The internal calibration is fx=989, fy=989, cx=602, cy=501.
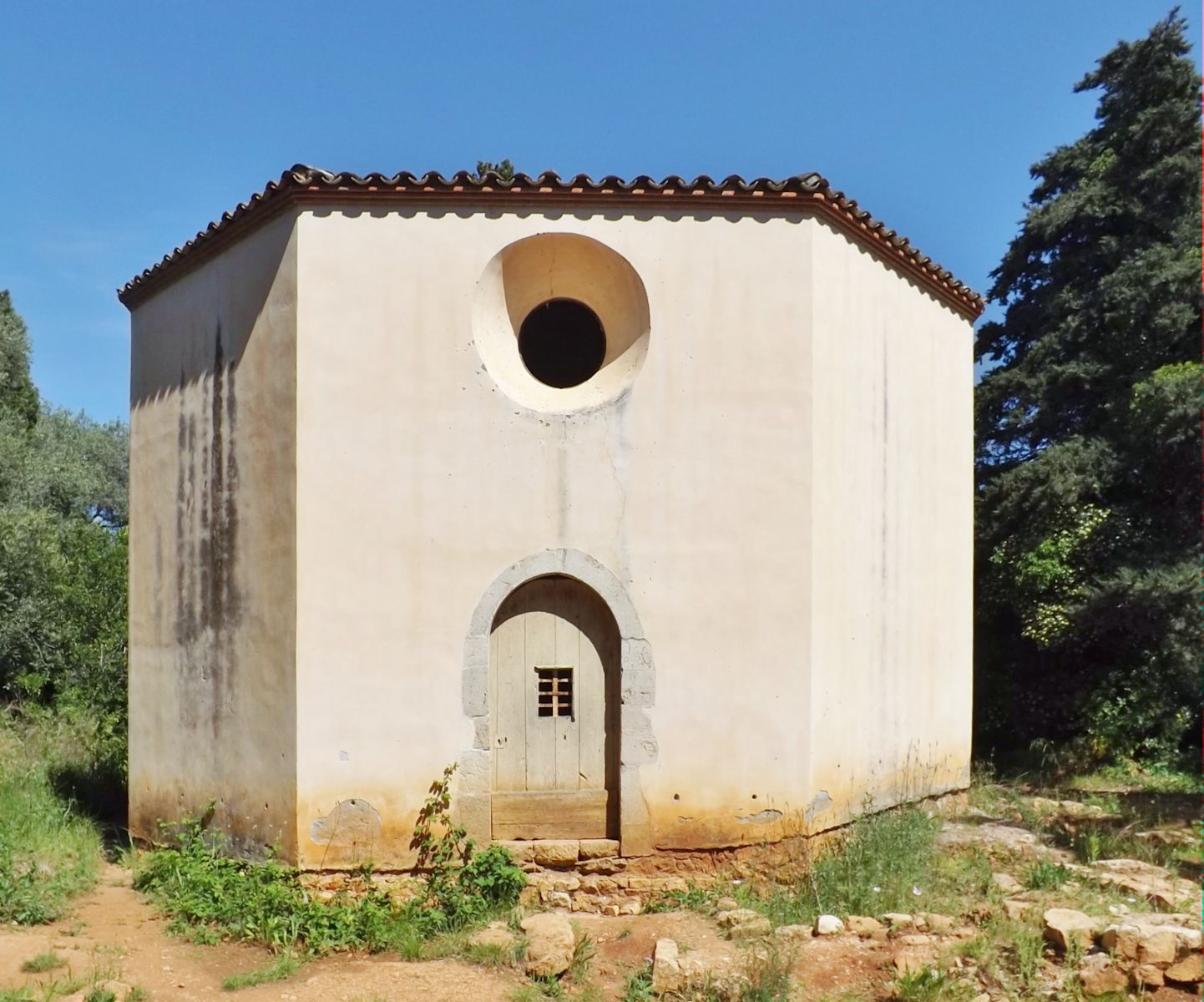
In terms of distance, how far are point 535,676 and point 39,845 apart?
4552 mm

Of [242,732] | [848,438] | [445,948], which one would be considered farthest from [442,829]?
[848,438]

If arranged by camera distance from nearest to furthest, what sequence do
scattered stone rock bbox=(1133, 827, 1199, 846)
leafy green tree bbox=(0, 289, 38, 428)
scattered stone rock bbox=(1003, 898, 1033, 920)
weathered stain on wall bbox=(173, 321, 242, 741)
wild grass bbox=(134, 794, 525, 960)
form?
scattered stone rock bbox=(1003, 898, 1033, 920)
wild grass bbox=(134, 794, 525, 960)
weathered stain on wall bbox=(173, 321, 242, 741)
scattered stone rock bbox=(1133, 827, 1199, 846)
leafy green tree bbox=(0, 289, 38, 428)

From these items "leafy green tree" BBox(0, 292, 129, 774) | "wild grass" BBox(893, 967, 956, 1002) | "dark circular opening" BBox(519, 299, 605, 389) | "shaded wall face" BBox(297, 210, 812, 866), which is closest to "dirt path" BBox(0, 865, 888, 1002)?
"wild grass" BBox(893, 967, 956, 1002)

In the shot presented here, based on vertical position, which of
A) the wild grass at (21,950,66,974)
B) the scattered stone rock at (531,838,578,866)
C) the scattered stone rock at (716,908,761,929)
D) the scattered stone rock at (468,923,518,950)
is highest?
the scattered stone rock at (531,838,578,866)

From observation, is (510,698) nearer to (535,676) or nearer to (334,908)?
(535,676)

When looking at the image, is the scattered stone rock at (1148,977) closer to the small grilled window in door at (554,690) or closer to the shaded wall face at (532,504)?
the shaded wall face at (532,504)

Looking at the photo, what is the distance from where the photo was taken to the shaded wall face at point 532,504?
23.3ft

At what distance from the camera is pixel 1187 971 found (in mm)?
5535

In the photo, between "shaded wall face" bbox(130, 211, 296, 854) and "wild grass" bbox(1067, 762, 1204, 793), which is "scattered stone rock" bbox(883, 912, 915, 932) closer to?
"shaded wall face" bbox(130, 211, 296, 854)

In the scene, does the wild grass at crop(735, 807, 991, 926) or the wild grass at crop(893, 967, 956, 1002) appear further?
the wild grass at crop(735, 807, 991, 926)

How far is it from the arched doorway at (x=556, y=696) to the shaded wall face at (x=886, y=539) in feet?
4.99

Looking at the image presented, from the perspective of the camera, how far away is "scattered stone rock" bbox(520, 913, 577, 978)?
595 centimetres

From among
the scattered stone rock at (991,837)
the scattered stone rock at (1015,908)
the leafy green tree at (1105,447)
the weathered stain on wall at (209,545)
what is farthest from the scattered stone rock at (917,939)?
the leafy green tree at (1105,447)

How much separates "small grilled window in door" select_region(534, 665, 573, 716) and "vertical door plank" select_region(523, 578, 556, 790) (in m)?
0.03
